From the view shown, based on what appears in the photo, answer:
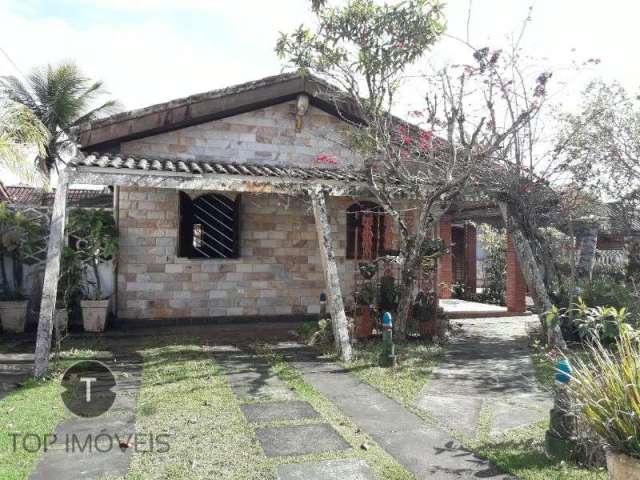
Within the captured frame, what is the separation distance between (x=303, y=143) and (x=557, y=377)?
7837 millimetres

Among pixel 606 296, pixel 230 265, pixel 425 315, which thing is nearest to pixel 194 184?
pixel 230 265

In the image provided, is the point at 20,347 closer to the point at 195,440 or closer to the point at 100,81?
the point at 195,440

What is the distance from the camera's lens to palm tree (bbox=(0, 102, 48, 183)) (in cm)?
792

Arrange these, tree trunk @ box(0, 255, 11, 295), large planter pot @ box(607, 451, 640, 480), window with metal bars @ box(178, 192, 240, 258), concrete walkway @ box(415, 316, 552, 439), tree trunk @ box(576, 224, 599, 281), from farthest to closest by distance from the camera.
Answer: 1. tree trunk @ box(576, 224, 599, 281)
2. window with metal bars @ box(178, 192, 240, 258)
3. tree trunk @ box(0, 255, 11, 295)
4. concrete walkway @ box(415, 316, 552, 439)
5. large planter pot @ box(607, 451, 640, 480)

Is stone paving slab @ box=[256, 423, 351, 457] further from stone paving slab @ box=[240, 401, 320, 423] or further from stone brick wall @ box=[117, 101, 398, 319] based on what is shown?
stone brick wall @ box=[117, 101, 398, 319]

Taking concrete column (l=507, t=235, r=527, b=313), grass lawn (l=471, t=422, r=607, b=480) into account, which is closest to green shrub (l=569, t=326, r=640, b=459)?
grass lawn (l=471, t=422, r=607, b=480)

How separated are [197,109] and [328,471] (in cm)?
751

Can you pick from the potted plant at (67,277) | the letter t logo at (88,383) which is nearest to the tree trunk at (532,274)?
the letter t logo at (88,383)

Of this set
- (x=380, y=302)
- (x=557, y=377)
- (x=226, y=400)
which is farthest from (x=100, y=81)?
(x=557, y=377)

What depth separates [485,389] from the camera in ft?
19.6

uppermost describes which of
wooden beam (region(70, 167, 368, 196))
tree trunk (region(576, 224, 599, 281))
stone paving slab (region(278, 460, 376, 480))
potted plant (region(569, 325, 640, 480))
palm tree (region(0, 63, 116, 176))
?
palm tree (region(0, 63, 116, 176))

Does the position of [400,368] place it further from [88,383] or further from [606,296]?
[606,296]

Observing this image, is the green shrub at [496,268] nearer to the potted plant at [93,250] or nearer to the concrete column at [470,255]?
the concrete column at [470,255]

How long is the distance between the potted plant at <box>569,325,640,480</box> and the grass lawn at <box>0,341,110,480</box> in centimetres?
372
